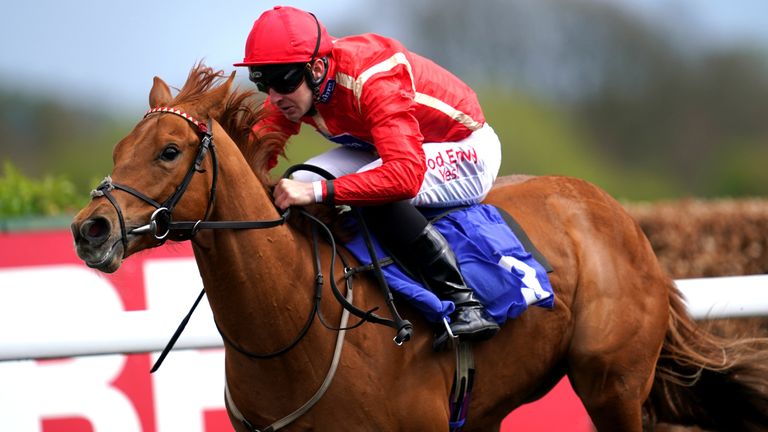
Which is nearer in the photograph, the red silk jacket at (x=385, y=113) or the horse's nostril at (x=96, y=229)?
the horse's nostril at (x=96, y=229)

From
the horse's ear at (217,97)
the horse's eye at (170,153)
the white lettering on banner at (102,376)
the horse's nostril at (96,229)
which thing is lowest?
the white lettering on banner at (102,376)

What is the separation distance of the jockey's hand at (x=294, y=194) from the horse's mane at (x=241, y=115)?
123 mm

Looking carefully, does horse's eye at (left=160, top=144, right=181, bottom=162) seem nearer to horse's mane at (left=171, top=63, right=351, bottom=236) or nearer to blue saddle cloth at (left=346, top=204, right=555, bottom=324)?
horse's mane at (left=171, top=63, right=351, bottom=236)

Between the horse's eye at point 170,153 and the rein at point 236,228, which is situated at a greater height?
the horse's eye at point 170,153

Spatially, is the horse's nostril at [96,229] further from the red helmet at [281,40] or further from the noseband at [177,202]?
the red helmet at [281,40]

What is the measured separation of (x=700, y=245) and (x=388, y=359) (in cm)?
356

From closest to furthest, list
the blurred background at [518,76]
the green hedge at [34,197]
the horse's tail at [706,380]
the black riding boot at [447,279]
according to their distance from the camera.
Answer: the black riding boot at [447,279] < the horse's tail at [706,380] < the green hedge at [34,197] < the blurred background at [518,76]

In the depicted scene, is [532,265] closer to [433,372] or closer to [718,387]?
[433,372]

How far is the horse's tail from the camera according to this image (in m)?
4.45

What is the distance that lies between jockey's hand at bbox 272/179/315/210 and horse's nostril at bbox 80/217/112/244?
63 centimetres

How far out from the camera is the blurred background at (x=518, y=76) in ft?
22.3

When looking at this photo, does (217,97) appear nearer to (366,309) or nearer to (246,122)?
(246,122)

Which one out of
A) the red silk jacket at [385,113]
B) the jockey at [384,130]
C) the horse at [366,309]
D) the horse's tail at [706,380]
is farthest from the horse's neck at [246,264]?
the horse's tail at [706,380]

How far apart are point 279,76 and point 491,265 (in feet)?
3.28
